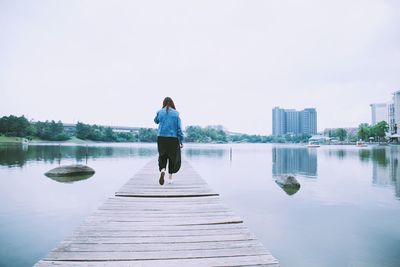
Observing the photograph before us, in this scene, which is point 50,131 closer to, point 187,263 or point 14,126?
point 14,126

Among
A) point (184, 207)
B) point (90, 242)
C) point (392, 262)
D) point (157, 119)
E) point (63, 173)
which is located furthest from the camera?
point (63, 173)

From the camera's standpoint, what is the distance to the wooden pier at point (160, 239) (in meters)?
2.79

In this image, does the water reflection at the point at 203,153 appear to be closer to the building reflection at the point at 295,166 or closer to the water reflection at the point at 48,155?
the water reflection at the point at 48,155

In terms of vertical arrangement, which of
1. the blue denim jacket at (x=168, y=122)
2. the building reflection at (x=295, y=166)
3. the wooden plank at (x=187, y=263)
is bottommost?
the building reflection at (x=295, y=166)

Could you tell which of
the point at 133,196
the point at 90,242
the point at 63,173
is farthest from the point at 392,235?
the point at 63,173

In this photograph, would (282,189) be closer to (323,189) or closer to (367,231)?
(323,189)

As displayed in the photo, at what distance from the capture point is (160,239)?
11.1ft

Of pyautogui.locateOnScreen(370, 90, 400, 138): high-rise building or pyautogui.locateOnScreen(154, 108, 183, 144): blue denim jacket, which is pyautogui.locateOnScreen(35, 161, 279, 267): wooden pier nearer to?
pyautogui.locateOnScreen(154, 108, 183, 144): blue denim jacket

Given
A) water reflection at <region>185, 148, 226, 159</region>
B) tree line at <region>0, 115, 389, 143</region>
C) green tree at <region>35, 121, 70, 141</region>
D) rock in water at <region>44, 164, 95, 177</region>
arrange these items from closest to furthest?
rock in water at <region>44, 164, 95, 177</region>, water reflection at <region>185, 148, 226, 159</region>, tree line at <region>0, 115, 389, 143</region>, green tree at <region>35, 121, 70, 141</region>

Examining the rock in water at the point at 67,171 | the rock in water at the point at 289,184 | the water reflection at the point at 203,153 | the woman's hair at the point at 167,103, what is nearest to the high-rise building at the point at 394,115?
the water reflection at the point at 203,153

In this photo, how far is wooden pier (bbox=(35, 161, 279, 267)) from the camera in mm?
2789

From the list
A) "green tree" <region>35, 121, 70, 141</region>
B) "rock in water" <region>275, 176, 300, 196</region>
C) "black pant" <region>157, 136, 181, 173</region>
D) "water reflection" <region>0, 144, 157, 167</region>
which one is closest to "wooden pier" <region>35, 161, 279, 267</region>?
"black pant" <region>157, 136, 181, 173</region>

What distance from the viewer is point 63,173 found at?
17078 millimetres

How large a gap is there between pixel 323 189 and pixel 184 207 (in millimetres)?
12265
